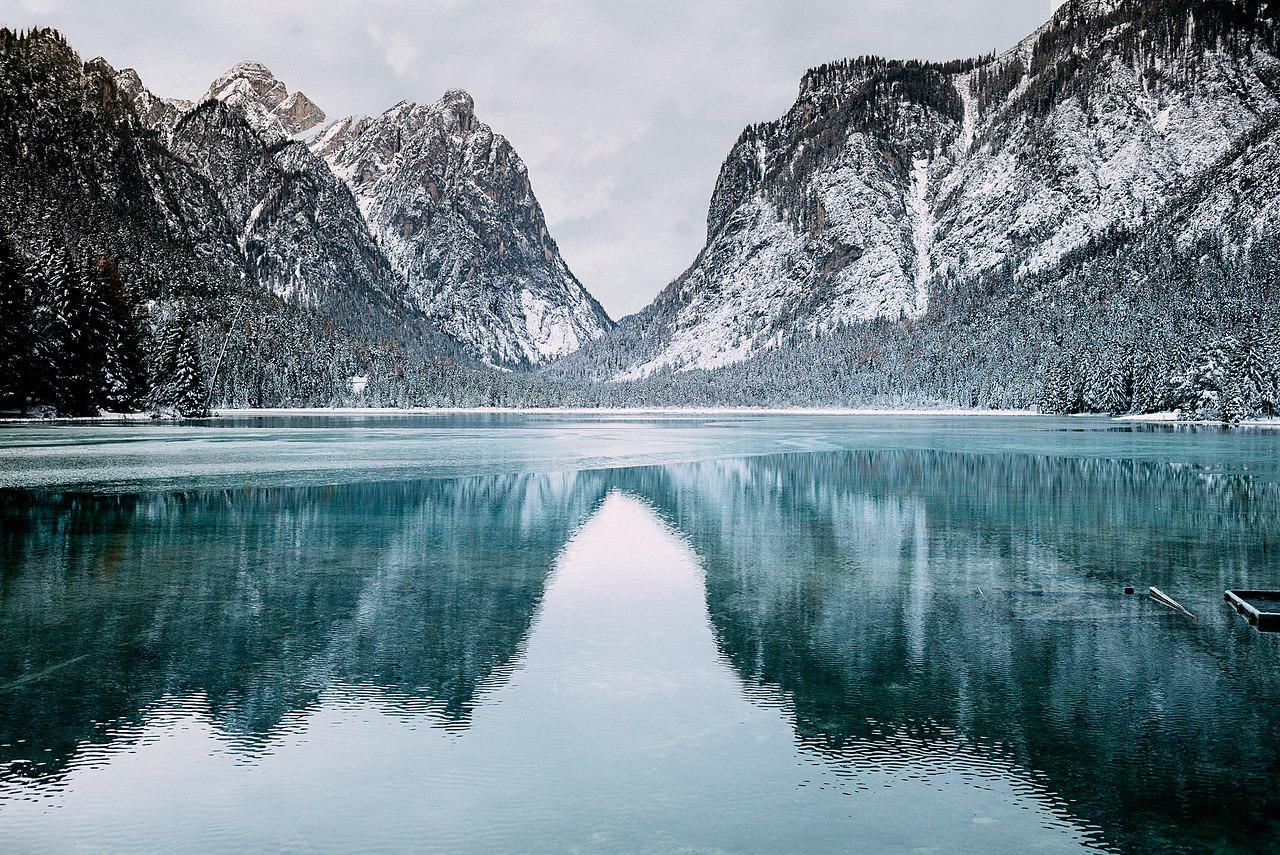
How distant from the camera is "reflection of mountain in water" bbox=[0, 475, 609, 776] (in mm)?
9961

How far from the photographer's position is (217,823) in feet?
23.3

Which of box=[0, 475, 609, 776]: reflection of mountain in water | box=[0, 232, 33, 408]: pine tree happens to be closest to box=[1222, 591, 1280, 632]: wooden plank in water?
box=[0, 475, 609, 776]: reflection of mountain in water

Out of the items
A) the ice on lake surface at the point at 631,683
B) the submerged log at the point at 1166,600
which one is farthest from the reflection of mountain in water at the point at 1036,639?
the submerged log at the point at 1166,600

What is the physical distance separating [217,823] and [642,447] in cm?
5265

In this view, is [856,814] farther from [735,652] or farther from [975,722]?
[735,652]

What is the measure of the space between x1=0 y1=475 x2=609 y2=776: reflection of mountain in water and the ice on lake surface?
0.07 metres

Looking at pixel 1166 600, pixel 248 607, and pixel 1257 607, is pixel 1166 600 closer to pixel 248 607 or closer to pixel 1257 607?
pixel 1257 607

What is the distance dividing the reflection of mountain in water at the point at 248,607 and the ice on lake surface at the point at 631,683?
2.8 inches

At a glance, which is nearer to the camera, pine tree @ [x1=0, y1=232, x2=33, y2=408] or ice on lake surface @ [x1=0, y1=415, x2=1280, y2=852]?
ice on lake surface @ [x1=0, y1=415, x2=1280, y2=852]

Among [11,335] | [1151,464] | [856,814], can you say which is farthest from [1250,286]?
[856,814]

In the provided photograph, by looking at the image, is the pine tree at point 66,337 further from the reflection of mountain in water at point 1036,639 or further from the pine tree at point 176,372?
the reflection of mountain in water at point 1036,639

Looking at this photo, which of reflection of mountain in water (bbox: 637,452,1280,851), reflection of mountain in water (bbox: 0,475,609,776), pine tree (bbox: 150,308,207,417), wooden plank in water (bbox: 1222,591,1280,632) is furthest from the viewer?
pine tree (bbox: 150,308,207,417)

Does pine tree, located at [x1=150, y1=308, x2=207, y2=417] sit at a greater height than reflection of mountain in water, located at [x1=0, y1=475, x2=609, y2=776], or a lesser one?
greater

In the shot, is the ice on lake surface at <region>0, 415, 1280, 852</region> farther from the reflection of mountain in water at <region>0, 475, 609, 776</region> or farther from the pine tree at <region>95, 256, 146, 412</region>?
the pine tree at <region>95, 256, 146, 412</region>
